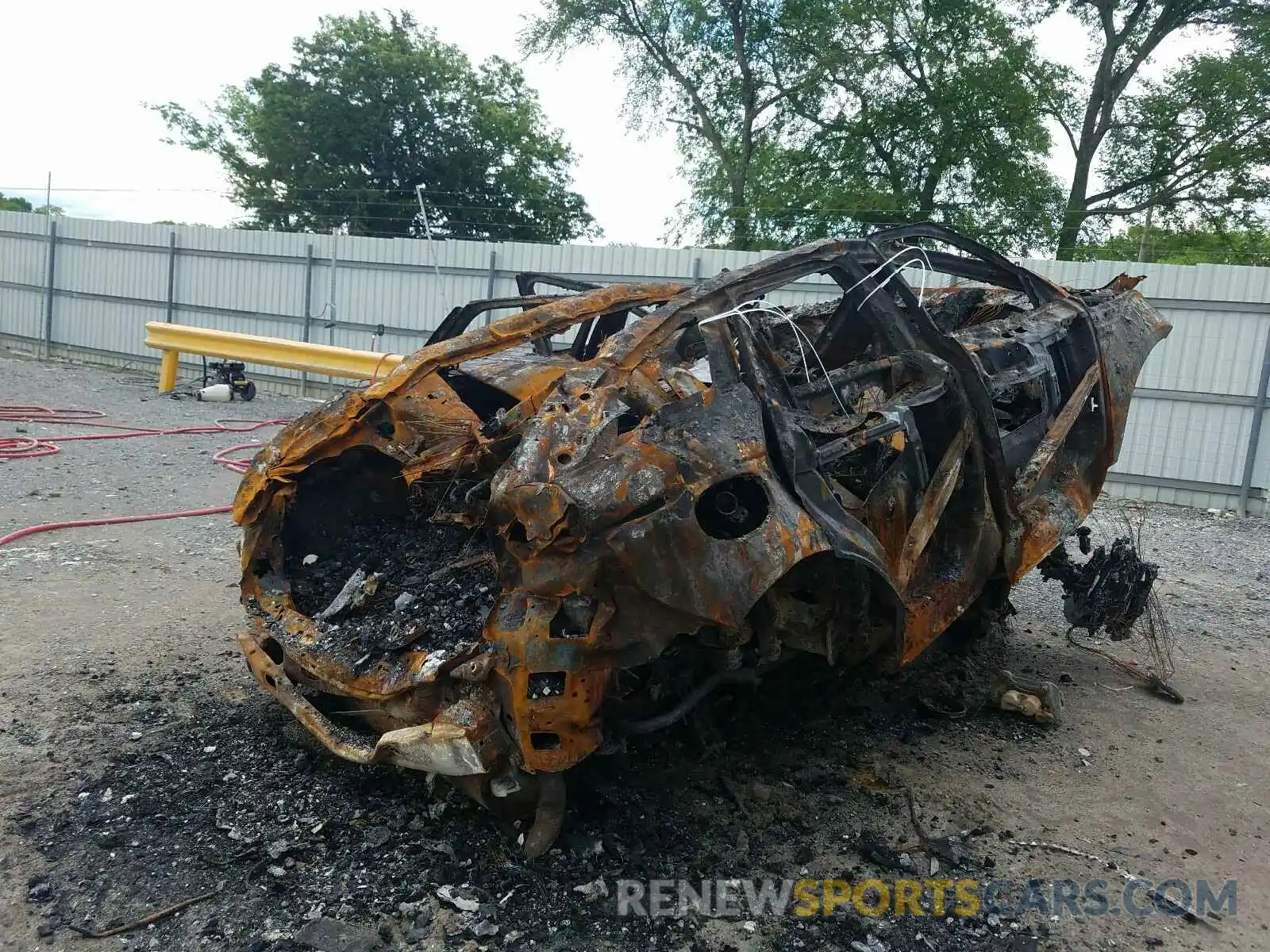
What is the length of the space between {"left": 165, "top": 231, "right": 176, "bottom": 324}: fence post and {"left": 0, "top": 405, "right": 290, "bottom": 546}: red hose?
524cm

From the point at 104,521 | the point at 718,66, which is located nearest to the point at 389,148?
the point at 718,66

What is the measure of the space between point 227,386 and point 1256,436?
487 inches

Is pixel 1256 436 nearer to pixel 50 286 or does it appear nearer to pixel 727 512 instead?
pixel 727 512

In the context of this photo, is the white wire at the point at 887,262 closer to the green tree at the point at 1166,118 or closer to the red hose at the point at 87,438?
the red hose at the point at 87,438

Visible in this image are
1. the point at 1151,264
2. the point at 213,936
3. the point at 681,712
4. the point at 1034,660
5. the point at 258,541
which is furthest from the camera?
the point at 1151,264

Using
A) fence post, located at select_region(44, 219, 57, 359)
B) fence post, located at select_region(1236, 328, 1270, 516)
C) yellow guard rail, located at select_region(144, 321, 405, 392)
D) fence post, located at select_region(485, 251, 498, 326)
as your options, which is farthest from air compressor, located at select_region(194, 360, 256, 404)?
fence post, located at select_region(1236, 328, 1270, 516)

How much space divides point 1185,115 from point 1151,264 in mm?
11311

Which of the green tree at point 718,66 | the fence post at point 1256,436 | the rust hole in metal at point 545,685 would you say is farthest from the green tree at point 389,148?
the rust hole in metal at point 545,685

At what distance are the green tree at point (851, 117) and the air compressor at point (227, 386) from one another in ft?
35.9

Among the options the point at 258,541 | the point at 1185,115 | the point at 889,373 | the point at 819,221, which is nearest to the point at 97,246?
the point at 819,221

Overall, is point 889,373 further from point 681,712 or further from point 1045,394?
point 681,712

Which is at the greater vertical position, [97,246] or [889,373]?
[97,246]

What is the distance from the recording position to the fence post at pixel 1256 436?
906cm

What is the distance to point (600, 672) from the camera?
2.50 metres
